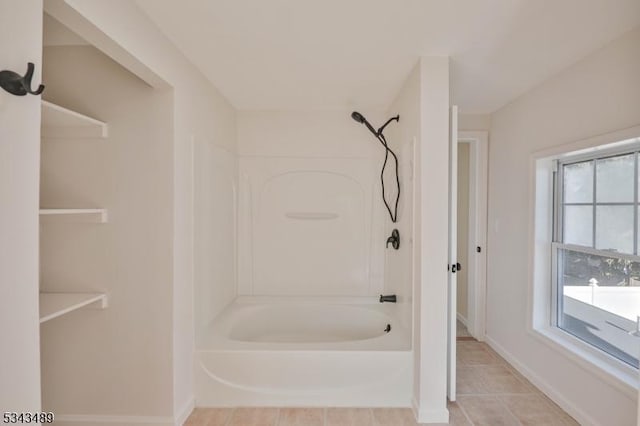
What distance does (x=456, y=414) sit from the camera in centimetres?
209

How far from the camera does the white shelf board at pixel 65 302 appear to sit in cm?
153

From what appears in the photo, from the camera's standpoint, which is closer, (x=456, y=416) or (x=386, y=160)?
(x=456, y=416)

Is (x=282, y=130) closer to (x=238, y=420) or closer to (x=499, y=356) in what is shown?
(x=238, y=420)

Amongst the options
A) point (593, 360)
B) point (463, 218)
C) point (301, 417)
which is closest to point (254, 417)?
point (301, 417)

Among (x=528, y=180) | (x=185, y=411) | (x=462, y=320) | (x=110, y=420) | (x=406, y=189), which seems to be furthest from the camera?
(x=462, y=320)

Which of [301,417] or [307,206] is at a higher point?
[307,206]

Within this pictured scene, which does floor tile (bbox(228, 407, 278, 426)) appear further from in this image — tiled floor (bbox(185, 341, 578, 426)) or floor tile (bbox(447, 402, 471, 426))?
floor tile (bbox(447, 402, 471, 426))

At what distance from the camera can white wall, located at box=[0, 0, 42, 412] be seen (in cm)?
90

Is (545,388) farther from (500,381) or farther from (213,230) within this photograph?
(213,230)

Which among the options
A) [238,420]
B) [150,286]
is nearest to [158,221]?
[150,286]

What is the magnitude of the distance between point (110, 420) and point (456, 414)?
2.08 metres

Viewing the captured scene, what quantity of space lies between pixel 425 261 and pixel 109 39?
193cm

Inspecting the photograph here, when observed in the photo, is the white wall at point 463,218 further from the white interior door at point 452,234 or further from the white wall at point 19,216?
the white wall at point 19,216

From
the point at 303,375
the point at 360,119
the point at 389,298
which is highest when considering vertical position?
the point at 360,119
